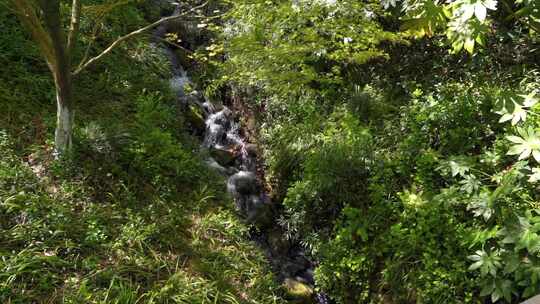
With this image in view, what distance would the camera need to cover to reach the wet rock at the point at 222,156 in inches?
241

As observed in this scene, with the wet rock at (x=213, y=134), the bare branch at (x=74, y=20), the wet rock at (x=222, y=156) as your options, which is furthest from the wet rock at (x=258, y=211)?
the bare branch at (x=74, y=20)

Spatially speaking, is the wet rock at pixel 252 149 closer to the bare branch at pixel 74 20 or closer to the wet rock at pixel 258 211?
the wet rock at pixel 258 211

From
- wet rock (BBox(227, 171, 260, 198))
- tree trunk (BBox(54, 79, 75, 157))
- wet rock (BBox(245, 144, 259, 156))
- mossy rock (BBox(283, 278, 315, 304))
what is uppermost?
tree trunk (BBox(54, 79, 75, 157))

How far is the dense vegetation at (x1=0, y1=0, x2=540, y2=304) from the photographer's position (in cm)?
329

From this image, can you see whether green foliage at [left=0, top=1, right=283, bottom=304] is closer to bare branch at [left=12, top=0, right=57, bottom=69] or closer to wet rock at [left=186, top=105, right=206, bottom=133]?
wet rock at [left=186, top=105, right=206, bottom=133]

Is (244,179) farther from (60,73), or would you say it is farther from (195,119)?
(60,73)

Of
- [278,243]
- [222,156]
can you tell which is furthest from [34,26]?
[278,243]

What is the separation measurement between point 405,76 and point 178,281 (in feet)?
13.4

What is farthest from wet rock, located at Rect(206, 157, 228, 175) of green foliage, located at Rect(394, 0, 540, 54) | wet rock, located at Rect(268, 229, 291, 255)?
green foliage, located at Rect(394, 0, 540, 54)

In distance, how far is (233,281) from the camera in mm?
4203

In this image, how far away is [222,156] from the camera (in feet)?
20.2

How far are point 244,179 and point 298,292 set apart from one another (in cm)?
196

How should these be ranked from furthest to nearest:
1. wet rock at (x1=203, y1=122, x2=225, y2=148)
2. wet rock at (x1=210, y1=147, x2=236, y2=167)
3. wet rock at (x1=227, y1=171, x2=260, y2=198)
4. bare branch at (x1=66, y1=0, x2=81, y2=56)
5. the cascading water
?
wet rock at (x1=203, y1=122, x2=225, y2=148) → wet rock at (x1=210, y1=147, x2=236, y2=167) → wet rock at (x1=227, y1=171, x2=260, y2=198) → the cascading water → bare branch at (x1=66, y1=0, x2=81, y2=56)

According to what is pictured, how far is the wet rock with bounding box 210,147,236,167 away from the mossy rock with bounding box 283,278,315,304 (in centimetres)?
229
